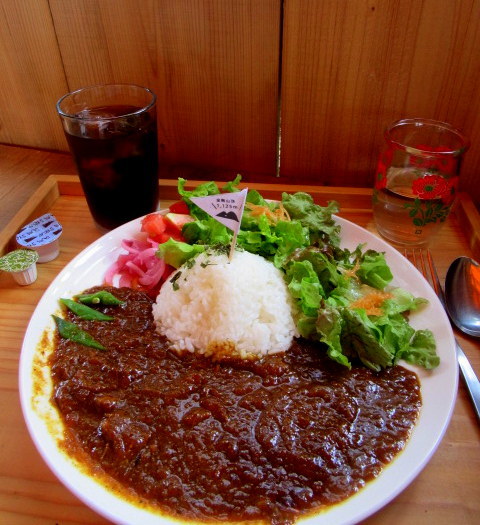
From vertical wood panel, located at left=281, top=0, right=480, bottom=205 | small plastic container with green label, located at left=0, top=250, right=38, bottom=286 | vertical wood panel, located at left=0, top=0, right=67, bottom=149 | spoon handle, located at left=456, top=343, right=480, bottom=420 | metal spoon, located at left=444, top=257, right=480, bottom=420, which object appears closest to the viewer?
spoon handle, located at left=456, top=343, right=480, bottom=420

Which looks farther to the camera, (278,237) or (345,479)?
(278,237)

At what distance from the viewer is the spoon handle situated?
1537 millimetres

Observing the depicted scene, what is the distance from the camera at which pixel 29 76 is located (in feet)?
8.98

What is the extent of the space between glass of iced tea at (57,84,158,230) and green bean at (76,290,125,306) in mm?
573

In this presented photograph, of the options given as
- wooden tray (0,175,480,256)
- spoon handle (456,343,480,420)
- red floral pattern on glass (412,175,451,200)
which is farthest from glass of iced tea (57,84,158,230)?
spoon handle (456,343,480,420)

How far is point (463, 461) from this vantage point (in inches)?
55.1

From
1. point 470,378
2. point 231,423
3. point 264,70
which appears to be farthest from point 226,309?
point 264,70

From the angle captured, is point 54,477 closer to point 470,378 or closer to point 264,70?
point 470,378

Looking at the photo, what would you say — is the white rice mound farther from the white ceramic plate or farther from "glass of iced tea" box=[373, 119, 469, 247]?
"glass of iced tea" box=[373, 119, 469, 247]

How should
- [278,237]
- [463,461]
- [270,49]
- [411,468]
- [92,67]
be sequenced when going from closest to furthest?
[411,468] → [463,461] → [278,237] → [270,49] → [92,67]

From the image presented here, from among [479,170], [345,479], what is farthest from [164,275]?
[479,170]

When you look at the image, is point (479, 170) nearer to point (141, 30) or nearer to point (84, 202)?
point (141, 30)

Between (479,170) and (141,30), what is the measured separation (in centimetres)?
193

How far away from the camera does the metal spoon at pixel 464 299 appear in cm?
164
